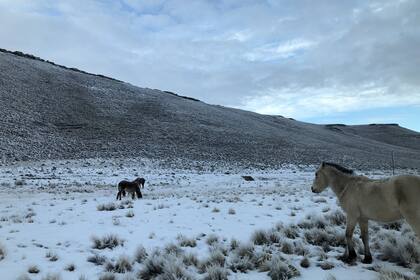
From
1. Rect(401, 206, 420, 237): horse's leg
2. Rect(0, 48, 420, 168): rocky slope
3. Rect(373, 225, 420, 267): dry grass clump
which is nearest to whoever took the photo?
Rect(401, 206, 420, 237): horse's leg

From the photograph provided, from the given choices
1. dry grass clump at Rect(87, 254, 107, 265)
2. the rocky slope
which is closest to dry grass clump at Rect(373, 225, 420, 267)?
dry grass clump at Rect(87, 254, 107, 265)

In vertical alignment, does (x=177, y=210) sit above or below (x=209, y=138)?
below

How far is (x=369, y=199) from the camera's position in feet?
23.4

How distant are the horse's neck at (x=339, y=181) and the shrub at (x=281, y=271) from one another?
6.09 feet

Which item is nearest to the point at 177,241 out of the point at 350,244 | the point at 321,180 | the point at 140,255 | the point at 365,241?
the point at 140,255

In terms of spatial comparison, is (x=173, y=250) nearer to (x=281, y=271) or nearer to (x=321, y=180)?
(x=281, y=271)

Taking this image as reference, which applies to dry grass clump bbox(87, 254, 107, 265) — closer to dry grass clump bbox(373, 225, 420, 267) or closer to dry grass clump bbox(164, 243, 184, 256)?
dry grass clump bbox(164, 243, 184, 256)

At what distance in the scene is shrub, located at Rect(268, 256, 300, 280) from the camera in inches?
261

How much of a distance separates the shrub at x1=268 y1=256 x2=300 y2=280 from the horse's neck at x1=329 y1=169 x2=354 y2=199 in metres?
1.86

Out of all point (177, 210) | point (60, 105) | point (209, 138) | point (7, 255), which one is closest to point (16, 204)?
point (177, 210)

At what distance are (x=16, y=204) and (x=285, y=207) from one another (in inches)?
420

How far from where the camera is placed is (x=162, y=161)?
44.3 m

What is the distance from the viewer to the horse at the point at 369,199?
6348mm

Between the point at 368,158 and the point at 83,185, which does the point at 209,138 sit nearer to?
the point at 368,158
